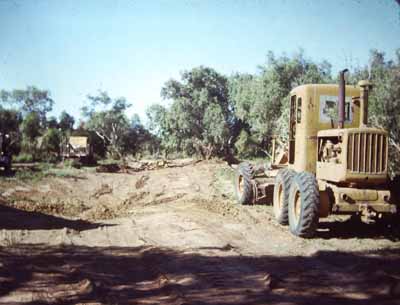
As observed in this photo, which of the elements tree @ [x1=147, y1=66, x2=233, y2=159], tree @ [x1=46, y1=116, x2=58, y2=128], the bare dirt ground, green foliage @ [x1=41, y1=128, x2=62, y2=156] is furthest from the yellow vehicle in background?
tree @ [x1=46, y1=116, x2=58, y2=128]

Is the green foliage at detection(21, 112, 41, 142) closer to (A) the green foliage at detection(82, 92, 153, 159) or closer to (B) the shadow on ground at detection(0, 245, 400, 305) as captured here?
(A) the green foliage at detection(82, 92, 153, 159)

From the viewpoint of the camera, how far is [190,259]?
21.9ft

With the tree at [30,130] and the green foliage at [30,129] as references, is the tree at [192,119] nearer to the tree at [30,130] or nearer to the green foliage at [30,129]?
the tree at [30,130]

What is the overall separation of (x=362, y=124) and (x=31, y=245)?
672cm

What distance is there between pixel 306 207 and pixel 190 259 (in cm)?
258

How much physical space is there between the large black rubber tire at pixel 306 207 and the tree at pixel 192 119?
3007 cm

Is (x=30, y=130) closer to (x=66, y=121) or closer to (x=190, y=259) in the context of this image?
(x=66, y=121)

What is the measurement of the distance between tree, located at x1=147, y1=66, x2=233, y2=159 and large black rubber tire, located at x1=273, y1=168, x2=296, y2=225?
93.0 ft

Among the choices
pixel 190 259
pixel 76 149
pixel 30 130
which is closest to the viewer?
pixel 190 259

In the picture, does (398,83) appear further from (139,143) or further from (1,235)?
(139,143)

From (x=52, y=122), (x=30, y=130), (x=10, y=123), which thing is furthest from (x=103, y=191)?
(x=52, y=122)

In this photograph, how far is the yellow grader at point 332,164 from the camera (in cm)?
800

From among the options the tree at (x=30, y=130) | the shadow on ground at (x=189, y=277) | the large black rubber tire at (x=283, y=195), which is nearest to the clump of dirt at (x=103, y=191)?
the large black rubber tire at (x=283, y=195)

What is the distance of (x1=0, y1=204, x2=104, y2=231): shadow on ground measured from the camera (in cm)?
964
